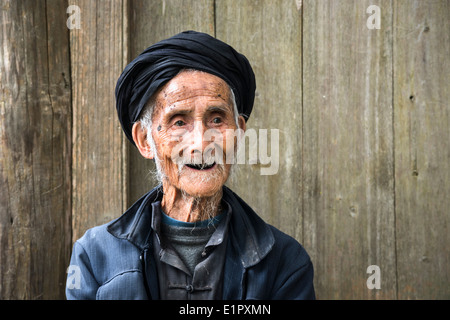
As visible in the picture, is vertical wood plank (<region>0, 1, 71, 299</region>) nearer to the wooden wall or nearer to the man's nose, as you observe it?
the wooden wall

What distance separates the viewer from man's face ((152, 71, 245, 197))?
1.74 meters

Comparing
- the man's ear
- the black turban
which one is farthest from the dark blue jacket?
the black turban

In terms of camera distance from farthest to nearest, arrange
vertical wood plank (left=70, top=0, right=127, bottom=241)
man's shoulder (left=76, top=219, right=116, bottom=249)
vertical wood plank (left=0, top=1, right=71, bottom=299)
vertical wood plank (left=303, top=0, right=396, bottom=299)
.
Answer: vertical wood plank (left=303, top=0, right=396, bottom=299) < vertical wood plank (left=70, top=0, right=127, bottom=241) < vertical wood plank (left=0, top=1, right=71, bottom=299) < man's shoulder (left=76, top=219, right=116, bottom=249)

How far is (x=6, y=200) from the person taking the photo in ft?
7.16

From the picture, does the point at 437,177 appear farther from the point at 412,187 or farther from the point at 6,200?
the point at 6,200

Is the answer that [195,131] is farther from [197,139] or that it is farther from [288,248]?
[288,248]

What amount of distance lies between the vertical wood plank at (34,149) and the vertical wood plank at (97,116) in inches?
2.8

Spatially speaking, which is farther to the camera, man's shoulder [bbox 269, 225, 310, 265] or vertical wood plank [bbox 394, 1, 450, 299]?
vertical wood plank [bbox 394, 1, 450, 299]

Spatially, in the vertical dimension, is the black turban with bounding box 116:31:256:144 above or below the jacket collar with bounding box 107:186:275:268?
above

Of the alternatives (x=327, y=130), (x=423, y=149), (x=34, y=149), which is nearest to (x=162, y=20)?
(x=34, y=149)

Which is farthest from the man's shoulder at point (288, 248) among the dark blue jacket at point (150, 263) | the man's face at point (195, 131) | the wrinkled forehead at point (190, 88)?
the wrinkled forehead at point (190, 88)

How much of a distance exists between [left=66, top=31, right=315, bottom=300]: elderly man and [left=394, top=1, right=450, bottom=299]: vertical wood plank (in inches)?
35.4

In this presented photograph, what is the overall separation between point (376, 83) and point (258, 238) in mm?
1241

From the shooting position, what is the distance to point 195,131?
1.74 m
